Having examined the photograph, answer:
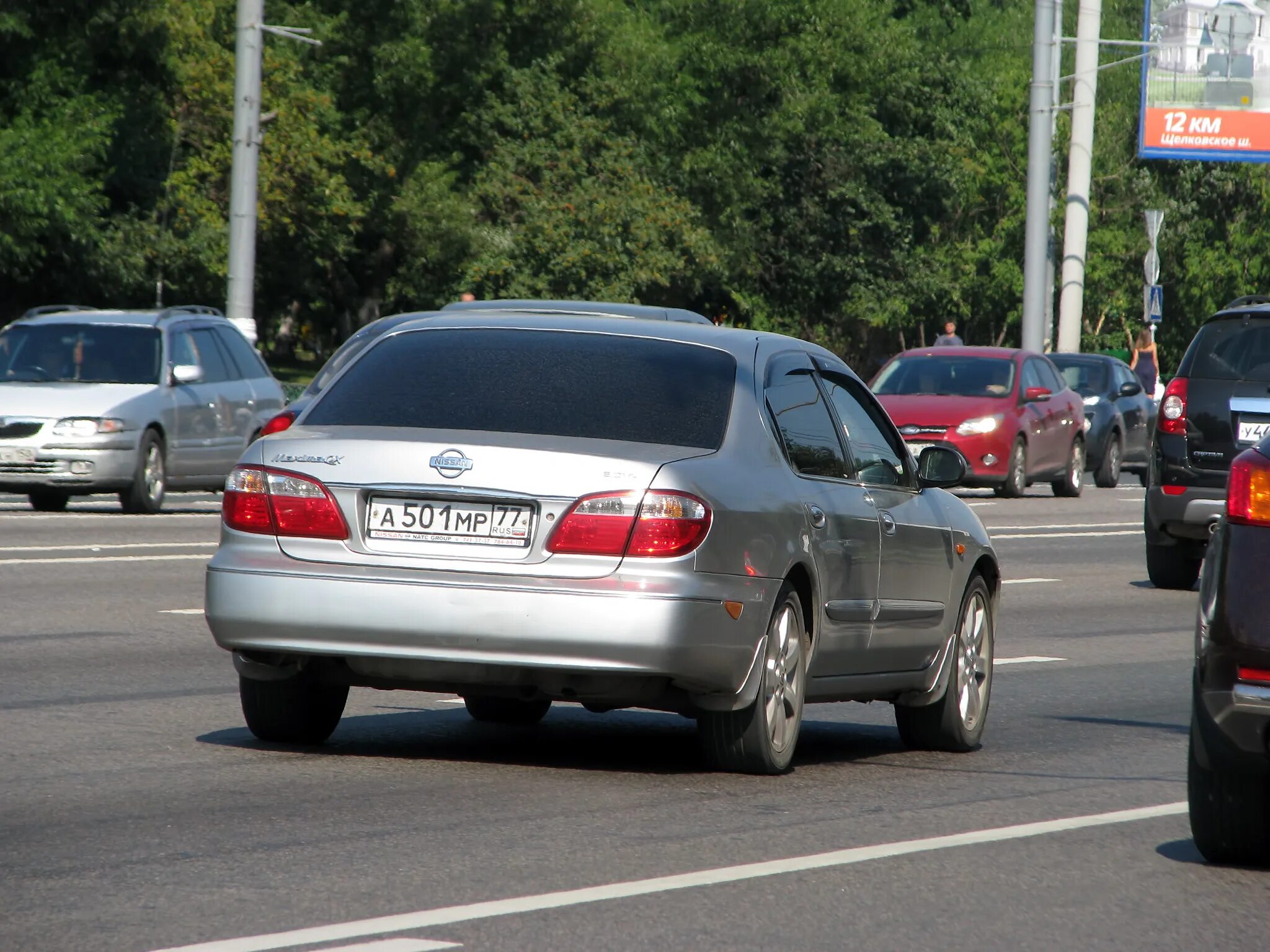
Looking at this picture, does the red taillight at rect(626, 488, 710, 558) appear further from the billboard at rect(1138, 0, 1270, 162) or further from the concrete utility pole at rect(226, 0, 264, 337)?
the billboard at rect(1138, 0, 1270, 162)

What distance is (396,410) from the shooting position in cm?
801

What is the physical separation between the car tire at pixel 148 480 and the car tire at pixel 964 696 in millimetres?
12836

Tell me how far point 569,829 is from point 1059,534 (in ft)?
55.3

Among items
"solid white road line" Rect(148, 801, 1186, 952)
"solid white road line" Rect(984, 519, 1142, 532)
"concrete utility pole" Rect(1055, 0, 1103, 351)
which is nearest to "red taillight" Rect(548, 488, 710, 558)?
"solid white road line" Rect(148, 801, 1186, 952)

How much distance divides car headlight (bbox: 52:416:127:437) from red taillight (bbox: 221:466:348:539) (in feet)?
43.6

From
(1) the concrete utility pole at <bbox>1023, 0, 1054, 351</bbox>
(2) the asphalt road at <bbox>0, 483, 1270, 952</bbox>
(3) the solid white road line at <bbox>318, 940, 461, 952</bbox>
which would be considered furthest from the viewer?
(1) the concrete utility pole at <bbox>1023, 0, 1054, 351</bbox>

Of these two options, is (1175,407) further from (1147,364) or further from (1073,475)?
(1147,364)

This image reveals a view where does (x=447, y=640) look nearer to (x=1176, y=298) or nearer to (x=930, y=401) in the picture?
(x=930, y=401)

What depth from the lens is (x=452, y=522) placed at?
7.65 m

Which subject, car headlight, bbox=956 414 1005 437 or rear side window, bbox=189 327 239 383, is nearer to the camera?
rear side window, bbox=189 327 239 383

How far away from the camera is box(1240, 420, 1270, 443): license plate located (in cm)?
1602

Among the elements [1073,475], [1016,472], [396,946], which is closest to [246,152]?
[1016,472]

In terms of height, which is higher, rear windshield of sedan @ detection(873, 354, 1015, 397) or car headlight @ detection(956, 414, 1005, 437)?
rear windshield of sedan @ detection(873, 354, 1015, 397)

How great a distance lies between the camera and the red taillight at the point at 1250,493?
20.6 feet
